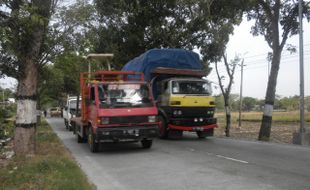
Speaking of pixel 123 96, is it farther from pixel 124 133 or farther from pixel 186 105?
pixel 186 105

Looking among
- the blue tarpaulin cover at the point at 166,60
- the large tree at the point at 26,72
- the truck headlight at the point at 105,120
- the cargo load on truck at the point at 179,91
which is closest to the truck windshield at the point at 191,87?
the cargo load on truck at the point at 179,91

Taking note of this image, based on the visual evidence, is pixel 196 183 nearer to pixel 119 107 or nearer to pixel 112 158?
pixel 112 158

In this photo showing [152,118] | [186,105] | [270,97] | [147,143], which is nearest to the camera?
[152,118]

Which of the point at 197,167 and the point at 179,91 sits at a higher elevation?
the point at 179,91

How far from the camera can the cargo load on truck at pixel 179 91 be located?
→ 17.8m

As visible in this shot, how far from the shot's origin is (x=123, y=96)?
14.4 metres

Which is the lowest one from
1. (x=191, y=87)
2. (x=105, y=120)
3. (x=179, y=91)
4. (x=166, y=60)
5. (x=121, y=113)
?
(x=105, y=120)

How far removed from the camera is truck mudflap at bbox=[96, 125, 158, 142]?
13633 mm

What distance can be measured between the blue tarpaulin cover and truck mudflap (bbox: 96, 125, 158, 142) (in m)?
5.04

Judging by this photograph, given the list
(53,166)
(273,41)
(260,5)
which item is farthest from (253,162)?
(260,5)

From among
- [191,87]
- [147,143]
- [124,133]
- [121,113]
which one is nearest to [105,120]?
[121,113]

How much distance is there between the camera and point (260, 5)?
2230cm

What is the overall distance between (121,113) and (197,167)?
397cm

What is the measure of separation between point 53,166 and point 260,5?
51.0 feet
